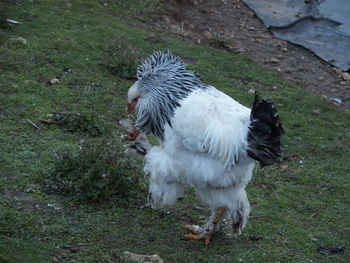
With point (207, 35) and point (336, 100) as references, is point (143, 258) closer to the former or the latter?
point (336, 100)

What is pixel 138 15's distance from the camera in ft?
40.5

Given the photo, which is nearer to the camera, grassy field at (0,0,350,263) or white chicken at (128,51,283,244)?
white chicken at (128,51,283,244)

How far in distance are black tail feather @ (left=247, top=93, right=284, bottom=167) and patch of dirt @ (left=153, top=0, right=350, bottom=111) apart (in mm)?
5722

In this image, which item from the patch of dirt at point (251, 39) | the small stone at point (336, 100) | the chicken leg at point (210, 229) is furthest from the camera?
the patch of dirt at point (251, 39)

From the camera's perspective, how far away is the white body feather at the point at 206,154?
199 inches

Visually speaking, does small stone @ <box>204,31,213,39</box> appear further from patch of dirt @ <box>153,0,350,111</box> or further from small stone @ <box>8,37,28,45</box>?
small stone @ <box>8,37,28,45</box>

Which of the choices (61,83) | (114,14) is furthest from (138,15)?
(61,83)

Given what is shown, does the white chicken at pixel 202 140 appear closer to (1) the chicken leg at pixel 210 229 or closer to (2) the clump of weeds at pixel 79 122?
(1) the chicken leg at pixel 210 229

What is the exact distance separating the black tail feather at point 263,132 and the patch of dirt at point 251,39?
225 inches

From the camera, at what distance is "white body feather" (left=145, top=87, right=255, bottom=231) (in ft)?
16.6

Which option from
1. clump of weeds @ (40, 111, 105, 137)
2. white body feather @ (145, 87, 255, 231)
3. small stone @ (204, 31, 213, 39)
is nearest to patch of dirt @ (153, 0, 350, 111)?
small stone @ (204, 31, 213, 39)

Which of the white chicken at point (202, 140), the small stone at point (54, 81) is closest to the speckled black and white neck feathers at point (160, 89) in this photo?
the white chicken at point (202, 140)

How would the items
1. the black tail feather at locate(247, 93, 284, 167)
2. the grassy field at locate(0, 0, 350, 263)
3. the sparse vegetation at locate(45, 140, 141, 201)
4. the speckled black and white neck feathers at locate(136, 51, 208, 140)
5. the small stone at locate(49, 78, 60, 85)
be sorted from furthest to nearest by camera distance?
the small stone at locate(49, 78, 60, 85) → the sparse vegetation at locate(45, 140, 141, 201) → the speckled black and white neck feathers at locate(136, 51, 208, 140) → the grassy field at locate(0, 0, 350, 263) → the black tail feather at locate(247, 93, 284, 167)

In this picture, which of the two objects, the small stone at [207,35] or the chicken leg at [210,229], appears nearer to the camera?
the chicken leg at [210,229]
